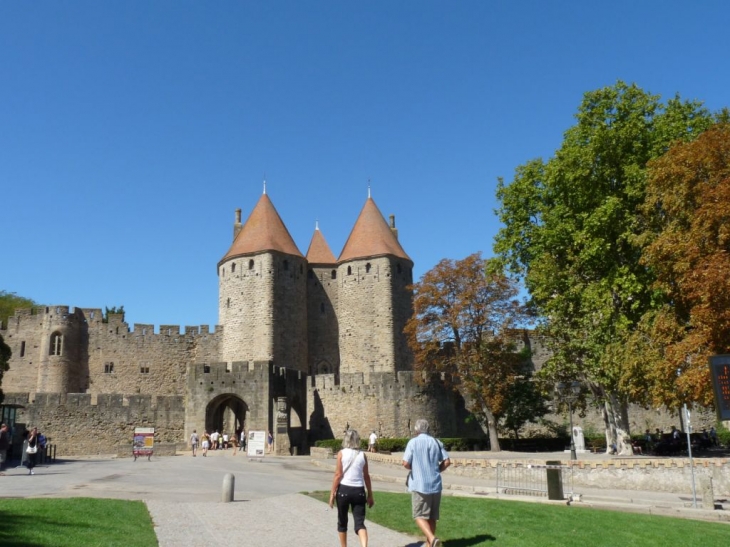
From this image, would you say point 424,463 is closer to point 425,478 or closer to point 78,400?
point 425,478

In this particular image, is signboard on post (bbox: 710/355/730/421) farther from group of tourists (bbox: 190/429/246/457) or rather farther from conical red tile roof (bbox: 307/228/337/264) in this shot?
conical red tile roof (bbox: 307/228/337/264)

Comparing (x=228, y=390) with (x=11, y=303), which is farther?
(x=11, y=303)

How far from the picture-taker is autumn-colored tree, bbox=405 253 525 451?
1348 inches

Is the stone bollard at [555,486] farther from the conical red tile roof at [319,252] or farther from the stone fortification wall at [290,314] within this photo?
the conical red tile roof at [319,252]

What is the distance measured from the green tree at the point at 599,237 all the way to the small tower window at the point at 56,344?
30.8 metres

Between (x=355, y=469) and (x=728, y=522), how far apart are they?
8919 millimetres

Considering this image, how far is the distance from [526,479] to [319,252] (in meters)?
32.6

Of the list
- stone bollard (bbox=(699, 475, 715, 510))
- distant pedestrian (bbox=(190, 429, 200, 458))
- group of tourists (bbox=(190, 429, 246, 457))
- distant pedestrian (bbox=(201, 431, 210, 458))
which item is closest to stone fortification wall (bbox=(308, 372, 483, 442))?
group of tourists (bbox=(190, 429, 246, 457))

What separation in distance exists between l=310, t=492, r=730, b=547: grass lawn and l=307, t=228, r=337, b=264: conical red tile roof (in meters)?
35.6

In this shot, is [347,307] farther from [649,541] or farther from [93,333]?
[649,541]

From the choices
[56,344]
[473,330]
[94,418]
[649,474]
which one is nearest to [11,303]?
[56,344]

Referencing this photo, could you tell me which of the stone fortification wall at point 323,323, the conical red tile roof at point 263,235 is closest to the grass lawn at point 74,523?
the conical red tile roof at point 263,235

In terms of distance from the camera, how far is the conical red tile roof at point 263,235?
4394cm

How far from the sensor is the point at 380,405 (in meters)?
36.8
